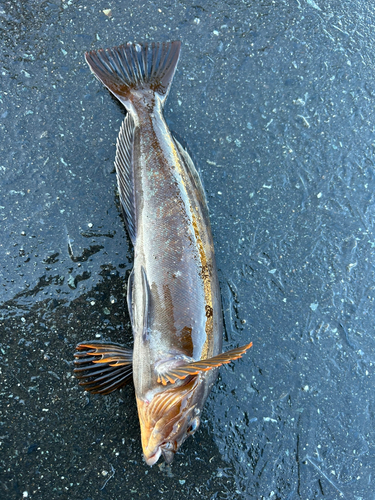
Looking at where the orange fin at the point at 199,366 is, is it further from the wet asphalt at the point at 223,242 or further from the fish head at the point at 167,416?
the wet asphalt at the point at 223,242

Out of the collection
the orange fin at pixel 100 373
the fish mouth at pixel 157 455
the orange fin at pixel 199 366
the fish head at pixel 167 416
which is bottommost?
the fish mouth at pixel 157 455

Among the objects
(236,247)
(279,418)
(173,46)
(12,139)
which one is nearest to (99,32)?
(173,46)

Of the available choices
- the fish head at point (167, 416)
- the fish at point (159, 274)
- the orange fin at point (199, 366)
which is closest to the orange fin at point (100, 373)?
the fish at point (159, 274)

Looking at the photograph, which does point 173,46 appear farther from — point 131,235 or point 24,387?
point 24,387

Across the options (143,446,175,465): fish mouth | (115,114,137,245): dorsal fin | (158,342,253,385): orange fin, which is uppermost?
(115,114,137,245): dorsal fin

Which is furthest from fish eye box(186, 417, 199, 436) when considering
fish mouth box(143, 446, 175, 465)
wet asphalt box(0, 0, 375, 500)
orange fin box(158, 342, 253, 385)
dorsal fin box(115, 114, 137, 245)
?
dorsal fin box(115, 114, 137, 245)

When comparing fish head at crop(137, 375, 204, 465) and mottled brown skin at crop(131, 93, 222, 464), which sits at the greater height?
mottled brown skin at crop(131, 93, 222, 464)

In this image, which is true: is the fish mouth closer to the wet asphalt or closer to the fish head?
the fish head
